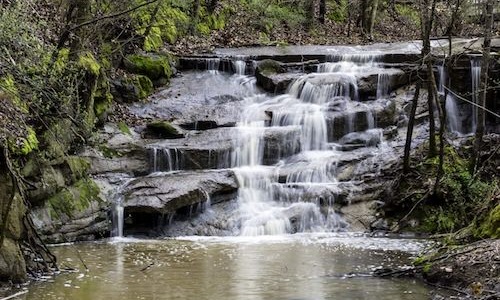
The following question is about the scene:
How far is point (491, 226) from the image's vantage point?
8.14 m

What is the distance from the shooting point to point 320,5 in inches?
1109

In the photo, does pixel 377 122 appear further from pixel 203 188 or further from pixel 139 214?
pixel 139 214

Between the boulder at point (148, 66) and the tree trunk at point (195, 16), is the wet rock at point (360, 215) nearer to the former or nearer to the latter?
the boulder at point (148, 66)

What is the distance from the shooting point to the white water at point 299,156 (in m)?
12.8

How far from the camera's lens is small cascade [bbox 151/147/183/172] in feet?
46.7

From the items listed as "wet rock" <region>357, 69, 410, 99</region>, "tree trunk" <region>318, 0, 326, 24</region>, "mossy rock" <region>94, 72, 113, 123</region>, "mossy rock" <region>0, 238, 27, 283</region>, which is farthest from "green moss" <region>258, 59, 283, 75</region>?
"mossy rock" <region>0, 238, 27, 283</region>

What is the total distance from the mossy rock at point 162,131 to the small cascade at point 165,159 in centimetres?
128

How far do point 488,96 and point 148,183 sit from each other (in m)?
9.85

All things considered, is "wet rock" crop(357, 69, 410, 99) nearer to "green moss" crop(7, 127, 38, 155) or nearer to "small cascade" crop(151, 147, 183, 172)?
"small cascade" crop(151, 147, 183, 172)

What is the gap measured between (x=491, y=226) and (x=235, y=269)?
3624 mm

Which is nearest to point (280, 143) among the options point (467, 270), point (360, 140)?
point (360, 140)

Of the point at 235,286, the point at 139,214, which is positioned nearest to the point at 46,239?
the point at 139,214

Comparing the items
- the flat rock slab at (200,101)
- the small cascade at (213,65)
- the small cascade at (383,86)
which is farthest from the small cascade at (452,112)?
the small cascade at (213,65)

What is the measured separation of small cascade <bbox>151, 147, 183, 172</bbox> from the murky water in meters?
2.78
